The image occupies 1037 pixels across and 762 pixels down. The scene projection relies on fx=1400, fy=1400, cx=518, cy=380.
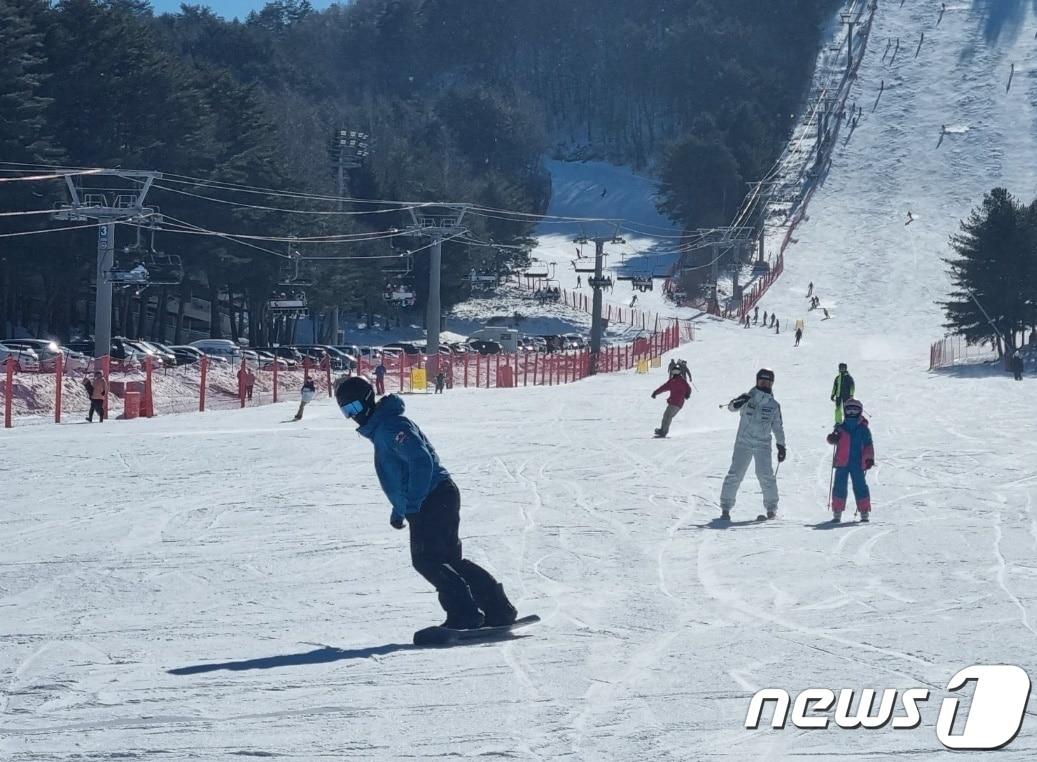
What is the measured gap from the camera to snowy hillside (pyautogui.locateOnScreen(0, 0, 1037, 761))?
6.35m

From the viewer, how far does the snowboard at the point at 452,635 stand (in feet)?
26.7

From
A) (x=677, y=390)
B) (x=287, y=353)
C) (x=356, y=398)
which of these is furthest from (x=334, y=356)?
(x=356, y=398)

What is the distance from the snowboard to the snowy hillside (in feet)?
0.38

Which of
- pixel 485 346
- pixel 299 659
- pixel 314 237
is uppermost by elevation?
pixel 314 237

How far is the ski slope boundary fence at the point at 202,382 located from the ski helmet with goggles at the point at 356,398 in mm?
18745

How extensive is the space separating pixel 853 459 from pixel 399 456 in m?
7.40

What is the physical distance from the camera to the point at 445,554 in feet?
26.9

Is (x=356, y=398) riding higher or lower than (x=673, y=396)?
higher

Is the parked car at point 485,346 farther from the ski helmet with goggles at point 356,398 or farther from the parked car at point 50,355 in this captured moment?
the ski helmet with goggles at point 356,398

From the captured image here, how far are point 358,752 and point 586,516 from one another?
844 centimetres

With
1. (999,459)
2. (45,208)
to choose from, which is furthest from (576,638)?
(45,208)

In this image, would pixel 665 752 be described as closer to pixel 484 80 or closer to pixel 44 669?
pixel 44 669

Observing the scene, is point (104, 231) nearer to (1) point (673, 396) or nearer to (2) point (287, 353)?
(2) point (287, 353)

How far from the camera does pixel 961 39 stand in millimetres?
150500
